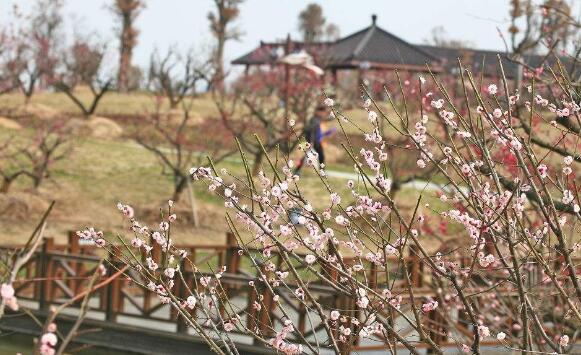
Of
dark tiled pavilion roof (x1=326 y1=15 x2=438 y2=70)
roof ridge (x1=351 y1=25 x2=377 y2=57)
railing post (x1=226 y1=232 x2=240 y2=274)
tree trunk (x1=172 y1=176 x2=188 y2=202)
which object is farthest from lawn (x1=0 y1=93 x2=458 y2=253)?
roof ridge (x1=351 y1=25 x2=377 y2=57)

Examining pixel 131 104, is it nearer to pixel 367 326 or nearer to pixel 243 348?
pixel 243 348

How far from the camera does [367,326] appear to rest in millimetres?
5750

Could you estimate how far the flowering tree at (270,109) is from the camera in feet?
103

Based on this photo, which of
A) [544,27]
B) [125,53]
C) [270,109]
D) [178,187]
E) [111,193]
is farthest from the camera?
[125,53]

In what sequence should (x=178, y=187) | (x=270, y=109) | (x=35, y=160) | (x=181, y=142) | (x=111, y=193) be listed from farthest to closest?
(x=270, y=109) < (x=111, y=193) < (x=181, y=142) < (x=35, y=160) < (x=178, y=187)

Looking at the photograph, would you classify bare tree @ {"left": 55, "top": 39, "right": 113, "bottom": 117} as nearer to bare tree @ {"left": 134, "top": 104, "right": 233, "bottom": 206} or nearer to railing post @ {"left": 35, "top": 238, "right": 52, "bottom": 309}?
bare tree @ {"left": 134, "top": 104, "right": 233, "bottom": 206}

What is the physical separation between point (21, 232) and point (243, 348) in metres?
13.9

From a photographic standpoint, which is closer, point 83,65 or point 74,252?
point 74,252

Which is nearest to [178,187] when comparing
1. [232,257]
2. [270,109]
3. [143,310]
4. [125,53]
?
[270,109]

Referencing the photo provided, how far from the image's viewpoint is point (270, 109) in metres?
37.1

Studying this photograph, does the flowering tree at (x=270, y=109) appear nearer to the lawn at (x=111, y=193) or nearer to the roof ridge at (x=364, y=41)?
the lawn at (x=111, y=193)

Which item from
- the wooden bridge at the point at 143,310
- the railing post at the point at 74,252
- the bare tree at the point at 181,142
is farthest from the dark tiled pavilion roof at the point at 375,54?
the wooden bridge at the point at 143,310

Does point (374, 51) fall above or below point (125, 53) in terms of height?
above

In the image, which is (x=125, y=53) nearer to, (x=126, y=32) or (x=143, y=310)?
(x=126, y=32)
